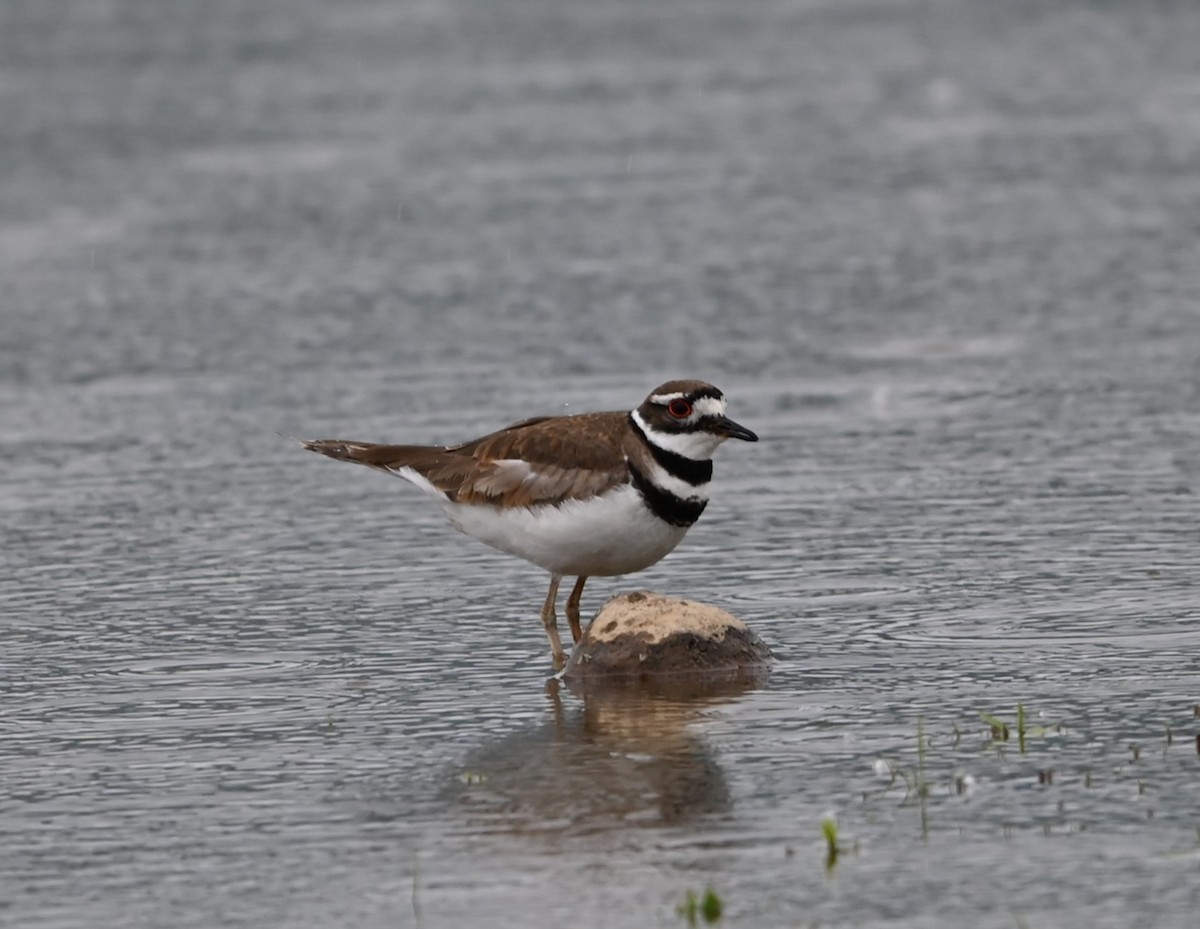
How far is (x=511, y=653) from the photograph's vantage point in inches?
364

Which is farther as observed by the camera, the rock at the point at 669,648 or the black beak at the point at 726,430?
the black beak at the point at 726,430

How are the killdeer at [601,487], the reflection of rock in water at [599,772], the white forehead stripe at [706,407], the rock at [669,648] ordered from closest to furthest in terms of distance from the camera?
1. the reflection of rock in water at [599,772]
2. the rock at [669,648]
3. the killdeer at [601,487]
4. the white forehead stripe at [706,407]

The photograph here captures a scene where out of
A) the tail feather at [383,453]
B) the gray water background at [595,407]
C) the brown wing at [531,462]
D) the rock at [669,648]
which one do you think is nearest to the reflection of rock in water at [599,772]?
the gray water background at [595,407]

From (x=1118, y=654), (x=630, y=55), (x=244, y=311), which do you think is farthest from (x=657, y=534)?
(x=630, y=55)

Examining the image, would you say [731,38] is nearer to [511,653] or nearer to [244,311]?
[244,311]

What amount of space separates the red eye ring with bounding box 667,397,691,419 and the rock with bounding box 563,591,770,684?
2.37ft

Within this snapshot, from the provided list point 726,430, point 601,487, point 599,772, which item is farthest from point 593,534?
point 599,772

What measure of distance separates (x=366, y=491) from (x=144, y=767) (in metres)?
4.41

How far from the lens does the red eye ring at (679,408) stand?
354 inches

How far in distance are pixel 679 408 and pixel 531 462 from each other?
0.71 meters

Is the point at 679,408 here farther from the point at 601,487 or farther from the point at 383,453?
the point at 383,453

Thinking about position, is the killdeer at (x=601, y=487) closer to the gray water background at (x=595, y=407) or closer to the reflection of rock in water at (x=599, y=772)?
the gray water background at (x=595, y=407)

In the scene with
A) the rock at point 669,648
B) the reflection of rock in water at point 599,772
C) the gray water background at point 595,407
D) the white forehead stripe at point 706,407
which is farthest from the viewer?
the white forehead stripe at point 706,407

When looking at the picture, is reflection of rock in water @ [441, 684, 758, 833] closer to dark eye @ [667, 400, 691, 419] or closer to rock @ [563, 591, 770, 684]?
rock @ [563, 591, 770, 684]
